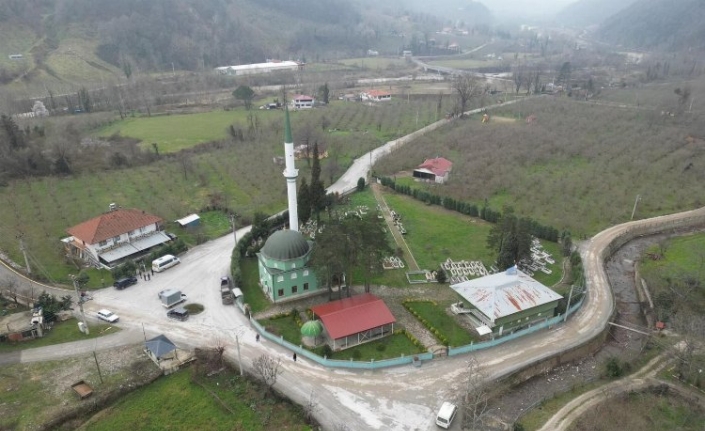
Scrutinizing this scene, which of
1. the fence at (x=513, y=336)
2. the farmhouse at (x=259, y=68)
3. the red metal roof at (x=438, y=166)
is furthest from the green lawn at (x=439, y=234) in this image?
the farmhouse at (x=259, y=68)

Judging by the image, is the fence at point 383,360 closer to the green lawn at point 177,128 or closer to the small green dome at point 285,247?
the small green dome at point 285,247

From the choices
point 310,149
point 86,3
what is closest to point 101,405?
point 310,149

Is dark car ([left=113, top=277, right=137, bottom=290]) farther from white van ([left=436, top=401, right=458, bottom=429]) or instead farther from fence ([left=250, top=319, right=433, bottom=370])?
white van ([left=436, top=401, right=458, bottom=429])

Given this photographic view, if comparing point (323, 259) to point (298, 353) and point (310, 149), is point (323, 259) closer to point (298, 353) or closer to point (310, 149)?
point (298, 353)

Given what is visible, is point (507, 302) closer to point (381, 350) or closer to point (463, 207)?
point (381, 350)

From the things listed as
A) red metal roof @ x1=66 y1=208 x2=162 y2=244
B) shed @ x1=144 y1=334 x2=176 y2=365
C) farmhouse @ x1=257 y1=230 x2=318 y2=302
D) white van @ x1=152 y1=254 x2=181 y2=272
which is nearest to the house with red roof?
red metal roof @ x1=66 y1=208 x2=162 y2=244

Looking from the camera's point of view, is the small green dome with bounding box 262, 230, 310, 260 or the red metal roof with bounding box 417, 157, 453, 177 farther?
the red metal roof with bounding box 417, 157, 453, 177

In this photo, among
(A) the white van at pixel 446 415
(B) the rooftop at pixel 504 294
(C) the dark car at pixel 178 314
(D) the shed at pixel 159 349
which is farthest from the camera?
(C) the dark car at pixel 178 314
